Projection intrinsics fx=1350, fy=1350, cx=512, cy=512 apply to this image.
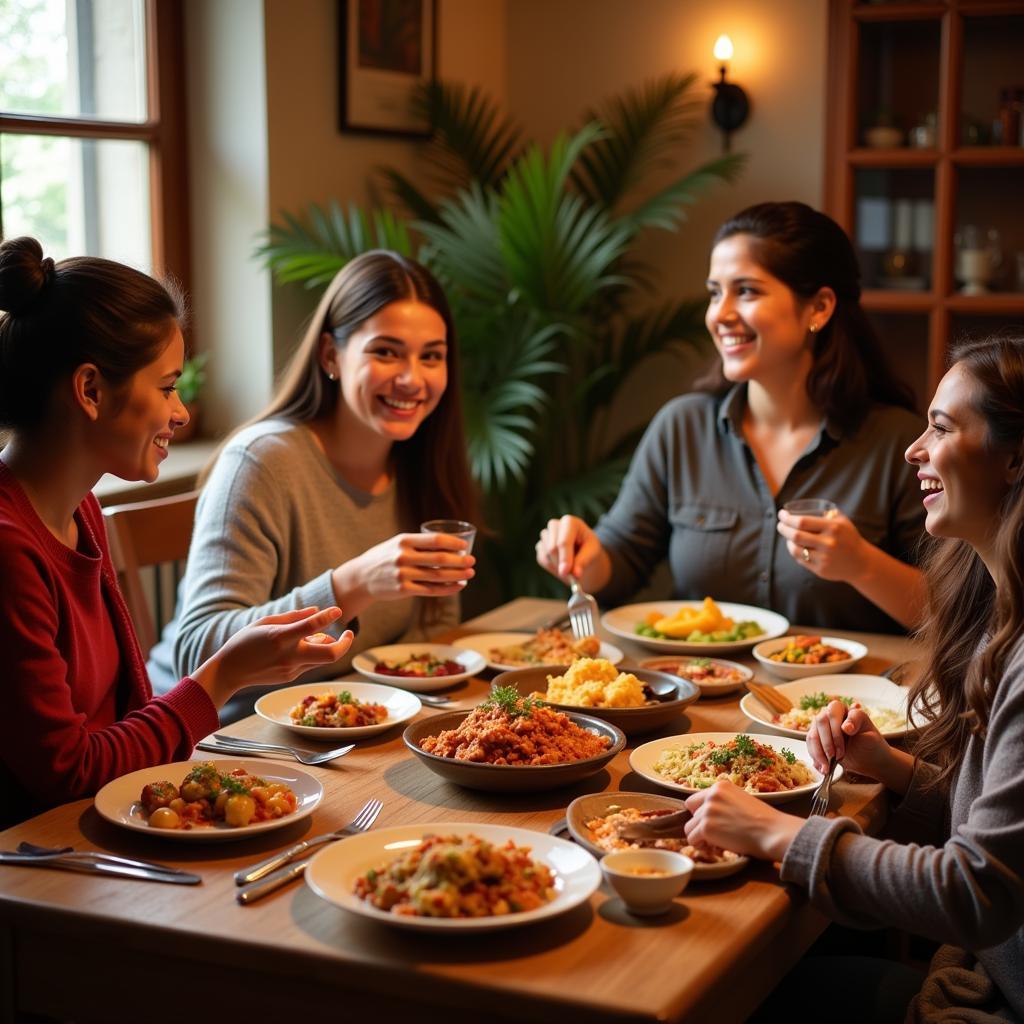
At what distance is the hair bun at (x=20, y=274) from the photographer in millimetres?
1697

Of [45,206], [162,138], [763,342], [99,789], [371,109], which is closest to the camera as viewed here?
[99,789]

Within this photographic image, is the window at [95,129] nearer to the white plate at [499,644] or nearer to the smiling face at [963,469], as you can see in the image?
the white plate at [499,644]

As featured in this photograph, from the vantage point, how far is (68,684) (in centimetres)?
175

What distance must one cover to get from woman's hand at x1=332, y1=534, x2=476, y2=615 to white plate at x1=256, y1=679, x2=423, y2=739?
0.17m

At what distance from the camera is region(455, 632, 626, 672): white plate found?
7.61 ft

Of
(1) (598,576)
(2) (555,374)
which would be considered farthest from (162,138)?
(1) (598,576)

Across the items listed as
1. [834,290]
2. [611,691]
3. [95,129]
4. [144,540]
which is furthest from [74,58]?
[611,691]

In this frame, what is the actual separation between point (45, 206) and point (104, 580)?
6.67ft

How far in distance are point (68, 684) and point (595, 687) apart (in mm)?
737

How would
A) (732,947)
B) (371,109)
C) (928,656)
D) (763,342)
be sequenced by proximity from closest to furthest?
(732,947) → (928,656) → (763,342) → (371,109)

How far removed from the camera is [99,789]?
1.64 meters

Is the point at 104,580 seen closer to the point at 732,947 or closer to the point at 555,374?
the point at 732,947

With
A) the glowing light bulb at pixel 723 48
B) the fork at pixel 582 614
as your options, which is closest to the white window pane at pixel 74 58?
the glowing light bulb at pixel 723 48

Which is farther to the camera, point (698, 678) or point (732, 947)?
point (698, 678)
